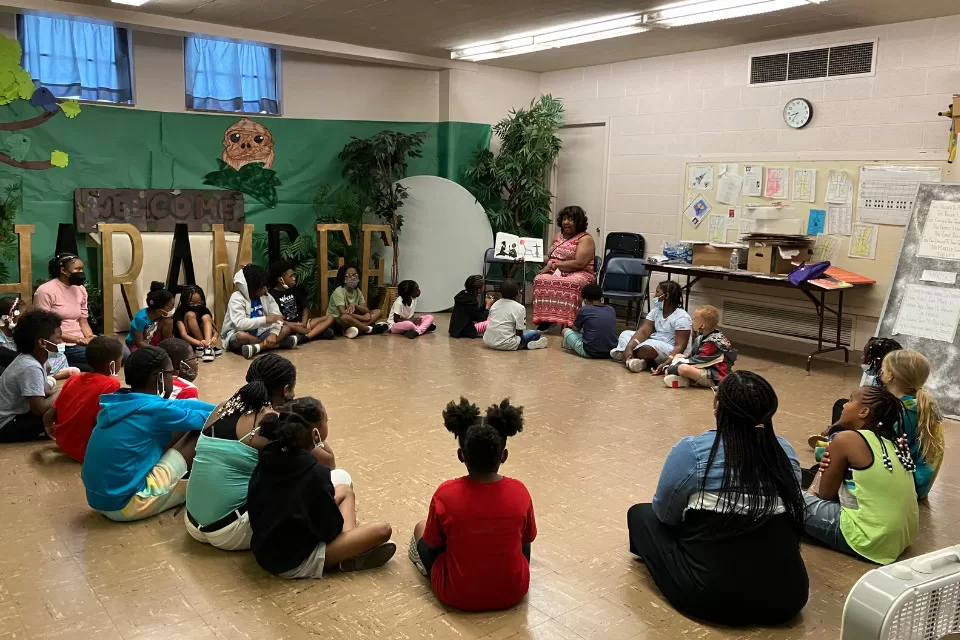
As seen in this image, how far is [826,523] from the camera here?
3.33m

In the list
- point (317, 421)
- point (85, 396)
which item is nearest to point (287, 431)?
point (317, 421)

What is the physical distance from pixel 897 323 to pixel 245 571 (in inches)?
195

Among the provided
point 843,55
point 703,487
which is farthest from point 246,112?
point 703,487

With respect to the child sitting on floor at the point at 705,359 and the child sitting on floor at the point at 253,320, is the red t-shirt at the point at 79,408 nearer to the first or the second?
the child sitting on floor at the point at 253,320

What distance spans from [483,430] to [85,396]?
2.30 meters

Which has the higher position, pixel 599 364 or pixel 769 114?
pixel 769 114

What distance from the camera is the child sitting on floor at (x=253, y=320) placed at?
6977 mm

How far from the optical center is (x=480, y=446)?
103 inches

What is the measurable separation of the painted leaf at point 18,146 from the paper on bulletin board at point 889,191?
723cm

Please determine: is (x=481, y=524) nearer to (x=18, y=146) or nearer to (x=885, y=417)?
(x=885, y=417)

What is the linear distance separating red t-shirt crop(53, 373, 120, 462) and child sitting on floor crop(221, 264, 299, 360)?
276 centimetres

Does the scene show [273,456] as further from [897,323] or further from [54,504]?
[897,323]

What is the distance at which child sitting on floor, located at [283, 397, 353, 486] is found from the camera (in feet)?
9.53

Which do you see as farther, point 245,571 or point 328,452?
point 328,452
